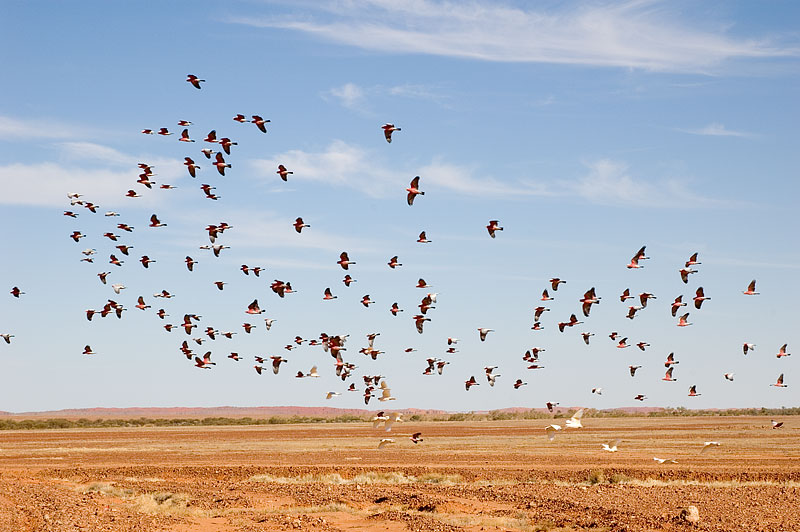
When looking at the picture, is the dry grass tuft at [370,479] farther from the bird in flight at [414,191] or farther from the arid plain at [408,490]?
the bird in flight at [414,191]

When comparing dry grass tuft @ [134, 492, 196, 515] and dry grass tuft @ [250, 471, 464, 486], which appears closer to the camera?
dry grass tuft @ [134, 492, 196, 515]

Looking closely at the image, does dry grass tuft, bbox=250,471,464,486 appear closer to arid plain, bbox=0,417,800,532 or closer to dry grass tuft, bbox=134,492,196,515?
arid plain, bbox=0,417,800,532

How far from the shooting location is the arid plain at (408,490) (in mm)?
25844

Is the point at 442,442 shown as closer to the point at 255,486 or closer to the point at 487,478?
the point at 487,478

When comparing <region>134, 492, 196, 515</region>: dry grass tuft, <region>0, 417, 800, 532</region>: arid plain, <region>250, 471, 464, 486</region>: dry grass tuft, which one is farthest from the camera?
<region>250, 471, 464, 486</region>: dry grass tuft

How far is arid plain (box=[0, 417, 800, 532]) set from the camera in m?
25.8

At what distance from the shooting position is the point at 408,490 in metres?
34.2

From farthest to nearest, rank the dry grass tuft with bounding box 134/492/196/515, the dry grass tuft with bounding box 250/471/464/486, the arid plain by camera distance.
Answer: the dry grass tuft with bounding box 250/471/464/486, the dry grass tuft with bounding box 134/492/196/515, the arid plain

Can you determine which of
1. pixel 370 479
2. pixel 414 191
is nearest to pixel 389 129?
pixel 414 191

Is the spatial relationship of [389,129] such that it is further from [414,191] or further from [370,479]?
[370,479]

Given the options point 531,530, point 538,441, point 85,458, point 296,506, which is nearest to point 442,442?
point 538,441

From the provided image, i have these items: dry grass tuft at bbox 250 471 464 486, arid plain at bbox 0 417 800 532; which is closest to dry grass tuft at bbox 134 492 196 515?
arid plain at bbox 0 417 800 532

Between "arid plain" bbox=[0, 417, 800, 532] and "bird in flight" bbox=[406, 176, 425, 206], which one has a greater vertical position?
"bird in flight" bbox=[406, 176, 425, 206]

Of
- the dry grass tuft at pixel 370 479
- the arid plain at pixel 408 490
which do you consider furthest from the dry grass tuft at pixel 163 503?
the dry grass tuft at pixel 370 479
